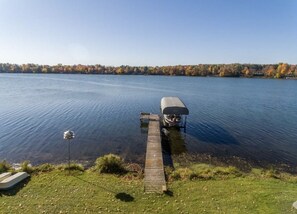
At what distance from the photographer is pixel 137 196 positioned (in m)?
12.4

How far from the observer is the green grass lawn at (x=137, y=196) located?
1094 centimetres

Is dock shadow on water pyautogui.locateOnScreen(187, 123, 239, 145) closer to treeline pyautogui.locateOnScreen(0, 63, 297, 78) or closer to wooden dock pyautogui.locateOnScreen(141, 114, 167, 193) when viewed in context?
wooden dock pyautogui.locateOnScreen(141, 114, 167, 193)

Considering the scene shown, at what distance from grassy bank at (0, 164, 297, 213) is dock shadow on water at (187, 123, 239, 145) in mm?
11476

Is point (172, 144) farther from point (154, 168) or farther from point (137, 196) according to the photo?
point (137, 196)

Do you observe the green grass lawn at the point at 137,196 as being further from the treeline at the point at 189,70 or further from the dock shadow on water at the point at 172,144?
the treeline at the point at 189,70

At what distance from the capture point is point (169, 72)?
599 feet

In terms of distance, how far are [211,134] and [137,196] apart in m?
19.4

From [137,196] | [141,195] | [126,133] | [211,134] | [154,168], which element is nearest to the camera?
[137,196]

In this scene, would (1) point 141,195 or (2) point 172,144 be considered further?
(2) point 172,144

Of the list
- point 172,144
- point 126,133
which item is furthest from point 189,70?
point 172,144

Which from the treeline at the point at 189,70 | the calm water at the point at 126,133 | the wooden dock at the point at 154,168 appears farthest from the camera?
the treeline at the point at 189,70

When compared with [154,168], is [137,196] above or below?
above

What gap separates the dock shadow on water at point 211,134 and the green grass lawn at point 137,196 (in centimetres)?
1208

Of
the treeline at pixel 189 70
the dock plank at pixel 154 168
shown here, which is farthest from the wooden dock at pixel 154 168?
the treeline at pixel 189 70
